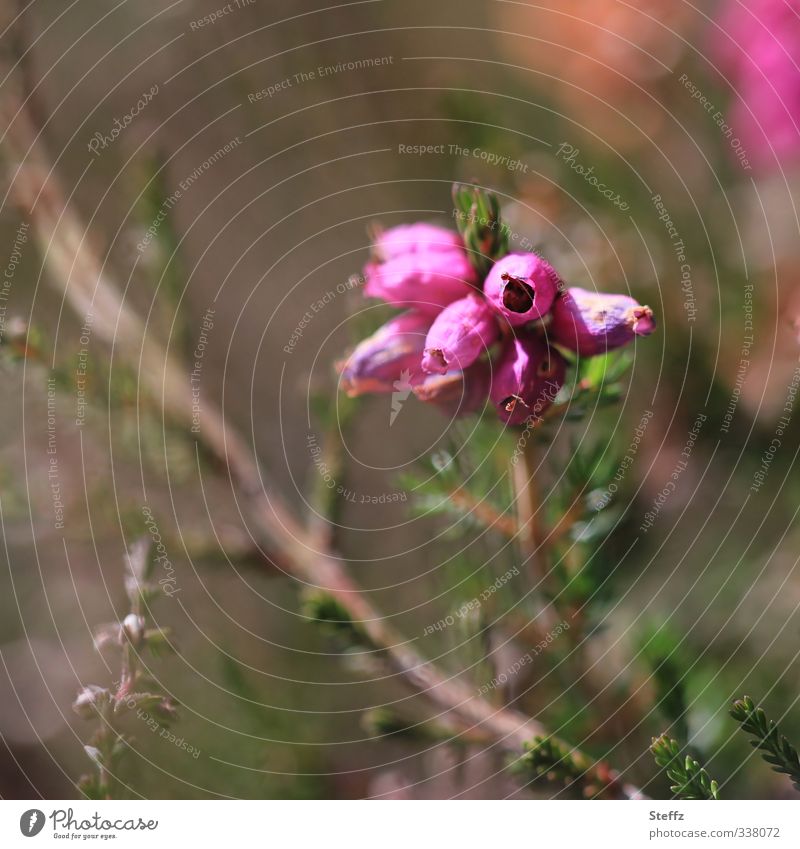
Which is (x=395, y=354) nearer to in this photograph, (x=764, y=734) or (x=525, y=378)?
(x=525, y=378)

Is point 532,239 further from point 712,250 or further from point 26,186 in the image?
point 26,186

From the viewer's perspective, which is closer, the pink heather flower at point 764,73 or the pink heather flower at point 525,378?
the pink heather flower at point 525,378

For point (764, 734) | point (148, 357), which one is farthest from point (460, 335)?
point (148, 357)

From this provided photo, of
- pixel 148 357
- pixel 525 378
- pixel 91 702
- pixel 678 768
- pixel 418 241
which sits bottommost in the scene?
pixel 678 768

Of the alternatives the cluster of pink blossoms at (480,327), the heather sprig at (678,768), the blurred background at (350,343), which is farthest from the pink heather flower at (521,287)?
the heather sprig at (678,768)

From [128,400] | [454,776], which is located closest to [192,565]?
[128,400]

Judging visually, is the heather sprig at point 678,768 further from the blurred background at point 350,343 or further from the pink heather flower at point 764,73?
the pink heather flower at point 764,73

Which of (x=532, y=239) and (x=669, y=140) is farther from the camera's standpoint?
(x=669, y=140)
